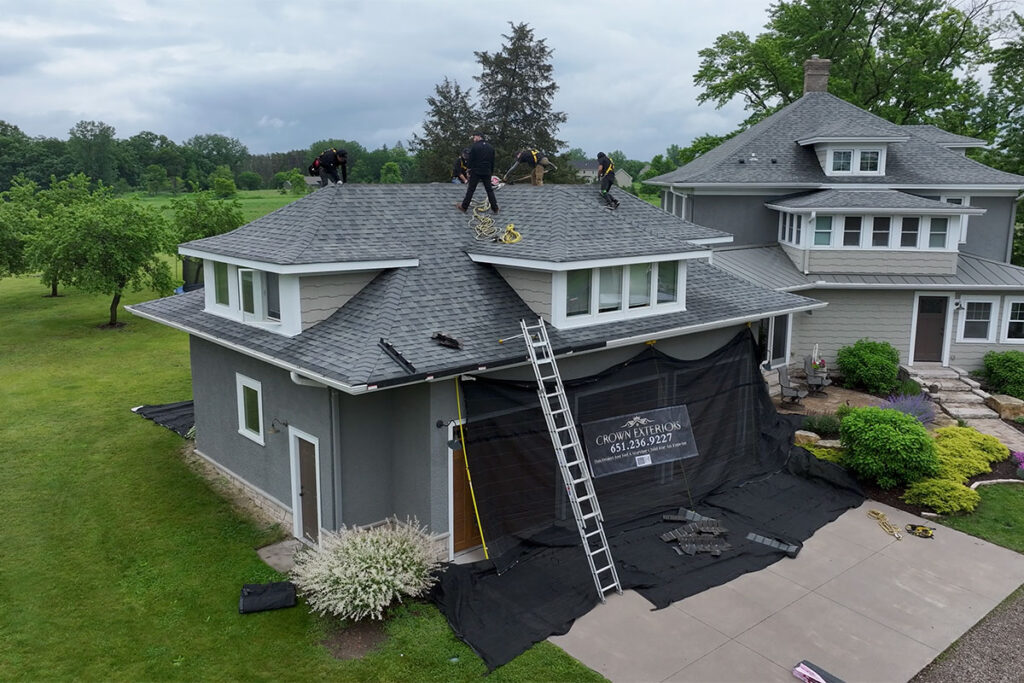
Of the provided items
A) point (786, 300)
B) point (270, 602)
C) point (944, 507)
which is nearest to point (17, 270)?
point (270, 602)

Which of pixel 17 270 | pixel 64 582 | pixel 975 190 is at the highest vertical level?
pixel 975 190

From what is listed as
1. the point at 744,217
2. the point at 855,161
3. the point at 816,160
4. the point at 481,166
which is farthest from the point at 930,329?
the point at 481,166

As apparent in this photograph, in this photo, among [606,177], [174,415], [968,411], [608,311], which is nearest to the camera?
[608,311]

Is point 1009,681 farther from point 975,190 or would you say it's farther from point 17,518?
point 975,190

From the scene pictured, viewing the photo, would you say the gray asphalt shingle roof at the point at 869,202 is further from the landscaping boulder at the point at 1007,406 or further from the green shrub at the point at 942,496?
the green shrub at the point at 942,496

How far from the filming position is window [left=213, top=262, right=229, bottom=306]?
14836 millimetres

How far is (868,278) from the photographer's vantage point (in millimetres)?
23359

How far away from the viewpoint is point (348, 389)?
34.8ft

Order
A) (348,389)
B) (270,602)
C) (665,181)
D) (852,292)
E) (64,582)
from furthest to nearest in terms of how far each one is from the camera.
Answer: (665,181) → (852,292) → (64,582) → (270,602) → (348,389)

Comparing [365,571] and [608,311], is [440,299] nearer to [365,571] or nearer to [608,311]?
[608,311]

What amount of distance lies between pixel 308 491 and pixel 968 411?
58.6 feet

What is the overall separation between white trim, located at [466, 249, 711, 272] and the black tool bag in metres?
6.62

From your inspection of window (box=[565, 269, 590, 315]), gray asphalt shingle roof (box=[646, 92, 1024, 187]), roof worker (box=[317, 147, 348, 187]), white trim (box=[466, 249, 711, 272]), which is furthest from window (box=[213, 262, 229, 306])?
gray asphalt shingle roof (box=[646, 92, 1024, 187])

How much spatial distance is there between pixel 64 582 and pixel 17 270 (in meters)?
28.2
